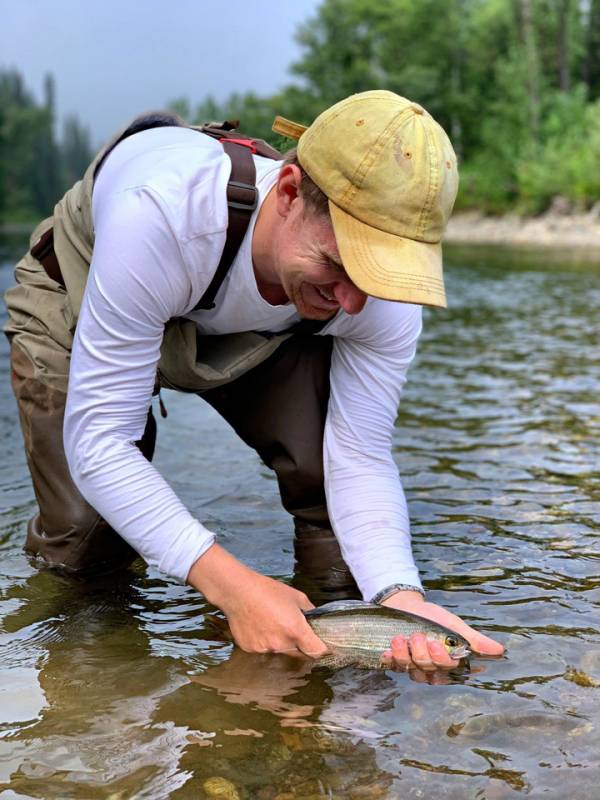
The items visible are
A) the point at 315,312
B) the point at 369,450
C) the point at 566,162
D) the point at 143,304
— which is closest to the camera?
the point at 143,304

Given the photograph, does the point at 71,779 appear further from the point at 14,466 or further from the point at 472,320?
the point at 472,320

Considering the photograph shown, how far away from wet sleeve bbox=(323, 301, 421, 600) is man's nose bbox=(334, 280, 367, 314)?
0.65 metres

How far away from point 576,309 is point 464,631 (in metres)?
12.7

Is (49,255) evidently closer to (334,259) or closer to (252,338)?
(252,338)

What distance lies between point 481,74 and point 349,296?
7176 cm

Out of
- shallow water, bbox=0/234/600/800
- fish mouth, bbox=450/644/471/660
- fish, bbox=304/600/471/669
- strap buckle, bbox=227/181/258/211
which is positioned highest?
strap buckle, bbox=227/181/258/211

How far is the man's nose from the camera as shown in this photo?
3.04 meters

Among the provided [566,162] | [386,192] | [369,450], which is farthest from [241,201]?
[566,162]

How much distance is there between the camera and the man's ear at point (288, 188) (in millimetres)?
3016

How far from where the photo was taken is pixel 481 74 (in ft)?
229

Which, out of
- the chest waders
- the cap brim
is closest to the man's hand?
the chest waders

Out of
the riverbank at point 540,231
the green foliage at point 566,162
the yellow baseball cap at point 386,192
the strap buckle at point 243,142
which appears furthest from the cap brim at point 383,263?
the green foliage at point 566,162

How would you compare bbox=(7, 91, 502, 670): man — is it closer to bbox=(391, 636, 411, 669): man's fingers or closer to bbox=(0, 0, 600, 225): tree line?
bbox=(391, 636, 411, 669): man's fingers

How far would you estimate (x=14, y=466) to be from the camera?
642 cm
